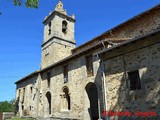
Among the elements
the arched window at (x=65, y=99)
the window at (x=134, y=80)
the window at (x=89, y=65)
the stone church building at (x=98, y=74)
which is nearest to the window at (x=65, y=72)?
the stone church building at (x=98, y=74)

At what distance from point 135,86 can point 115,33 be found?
7076 millimetres

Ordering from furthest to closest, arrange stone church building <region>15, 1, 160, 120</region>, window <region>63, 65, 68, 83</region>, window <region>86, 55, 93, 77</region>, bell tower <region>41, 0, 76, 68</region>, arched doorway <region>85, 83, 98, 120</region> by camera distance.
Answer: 1. bell tower <region>41, 0, 76, 68</region>
2. window <region>63, 65, 68, 83</region>
3. arched doorway <region>85, 83, 98, 120</region>
4. window <region>86, 55, 93, 77</region>
5. stone church building <region>15, 1, 160, 120</region>

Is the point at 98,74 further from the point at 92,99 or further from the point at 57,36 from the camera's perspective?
the point at 57,36

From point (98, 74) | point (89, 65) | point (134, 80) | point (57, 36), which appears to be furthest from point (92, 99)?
point (57, 36)

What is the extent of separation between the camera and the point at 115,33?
49.8ft

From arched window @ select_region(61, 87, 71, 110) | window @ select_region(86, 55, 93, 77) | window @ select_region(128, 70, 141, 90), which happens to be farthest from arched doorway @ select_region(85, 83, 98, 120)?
window @ select_region(128, 70, 141, 90)

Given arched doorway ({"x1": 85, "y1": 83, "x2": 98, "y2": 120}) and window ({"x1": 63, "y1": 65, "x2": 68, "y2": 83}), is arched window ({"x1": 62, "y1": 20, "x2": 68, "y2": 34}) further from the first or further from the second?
arched doorway ({"x1": 85, "y1": 83, "x2": 98, "y2": 120})

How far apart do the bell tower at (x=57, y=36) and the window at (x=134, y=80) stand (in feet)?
43.6

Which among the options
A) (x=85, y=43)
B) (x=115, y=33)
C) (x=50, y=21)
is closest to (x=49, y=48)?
(x=50, y=21)

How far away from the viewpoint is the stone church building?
346 inches

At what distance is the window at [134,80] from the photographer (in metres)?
9.11

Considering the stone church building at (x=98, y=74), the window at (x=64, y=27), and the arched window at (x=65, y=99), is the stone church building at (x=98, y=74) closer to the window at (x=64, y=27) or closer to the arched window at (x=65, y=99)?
the arched window at (x=65, y=99)

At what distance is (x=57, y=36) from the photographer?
22.8m

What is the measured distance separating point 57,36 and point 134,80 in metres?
15.3
